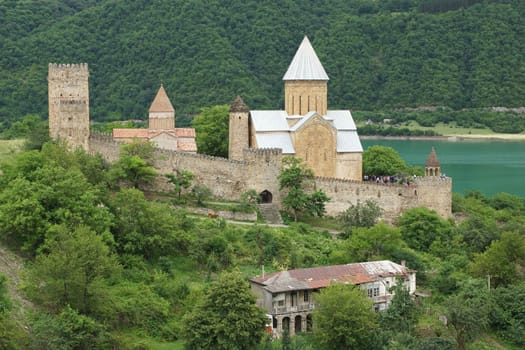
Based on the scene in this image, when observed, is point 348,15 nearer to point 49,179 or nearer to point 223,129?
point 223,129

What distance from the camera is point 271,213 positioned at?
1142 inches

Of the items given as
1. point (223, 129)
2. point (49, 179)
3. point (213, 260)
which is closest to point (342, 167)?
point (223, 129)

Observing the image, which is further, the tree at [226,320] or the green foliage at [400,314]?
the green foliage at [400,314]

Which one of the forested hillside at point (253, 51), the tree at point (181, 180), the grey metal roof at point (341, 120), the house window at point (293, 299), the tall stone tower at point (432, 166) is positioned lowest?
the house window at point (293, 299)

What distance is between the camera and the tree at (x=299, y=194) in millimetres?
29031

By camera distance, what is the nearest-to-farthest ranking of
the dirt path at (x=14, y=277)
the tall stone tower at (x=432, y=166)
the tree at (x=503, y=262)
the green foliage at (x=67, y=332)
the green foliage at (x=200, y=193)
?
the green foliage at (x=67, y=332) < the dirt path at (x=14, y=277) < the tree at (x=503, y=262) < the green foliage at (x=200, y=193) < the tall stone tower at (x=432, y=166)

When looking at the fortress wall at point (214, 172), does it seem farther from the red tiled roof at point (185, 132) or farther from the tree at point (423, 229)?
the tree at point (423, 229)

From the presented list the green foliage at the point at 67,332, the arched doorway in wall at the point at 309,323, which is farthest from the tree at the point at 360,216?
the green foliage at the point at 67,332

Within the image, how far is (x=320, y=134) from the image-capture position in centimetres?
3164

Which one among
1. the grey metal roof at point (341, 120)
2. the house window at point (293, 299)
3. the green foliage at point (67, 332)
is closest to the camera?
the green foliage at point (67, 332)

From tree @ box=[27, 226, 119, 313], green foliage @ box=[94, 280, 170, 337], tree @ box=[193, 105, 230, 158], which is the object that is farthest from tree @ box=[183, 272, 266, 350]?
tree @ box=[193, 105, 230, 158]

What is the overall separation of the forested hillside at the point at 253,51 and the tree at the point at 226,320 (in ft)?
131

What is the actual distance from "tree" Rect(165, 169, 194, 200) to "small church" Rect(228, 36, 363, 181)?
8.75 feet

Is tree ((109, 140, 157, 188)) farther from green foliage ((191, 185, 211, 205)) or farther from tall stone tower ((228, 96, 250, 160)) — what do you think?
tall stone tower ((228, 96, 250, 160))
